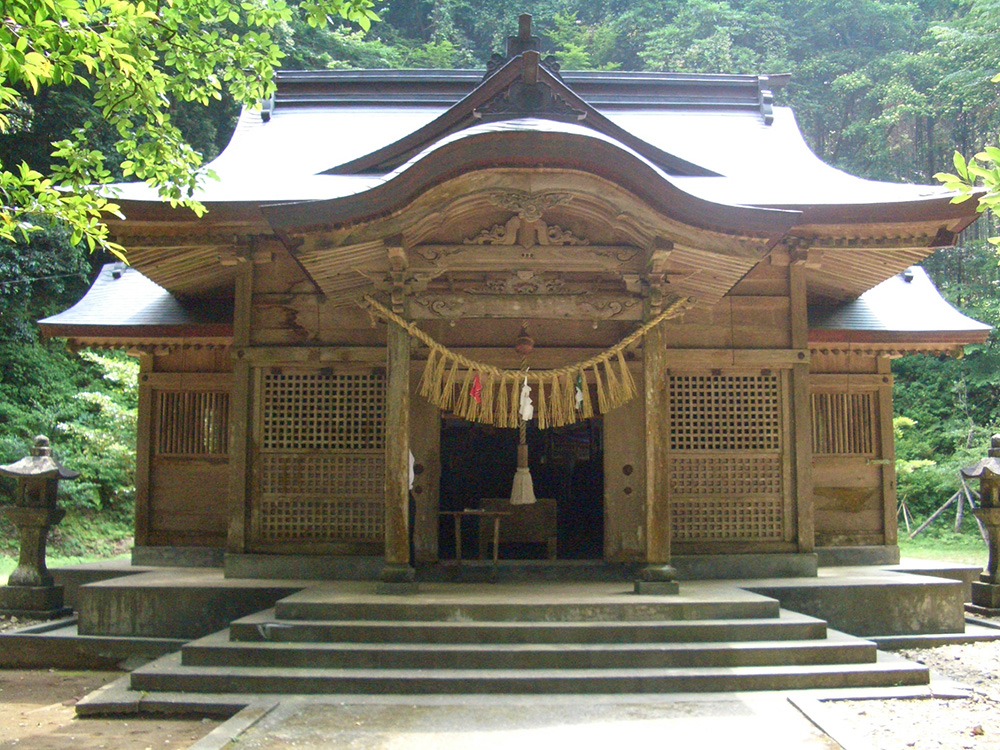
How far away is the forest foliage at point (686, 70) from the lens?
705 inches

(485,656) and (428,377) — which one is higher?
(428,377)

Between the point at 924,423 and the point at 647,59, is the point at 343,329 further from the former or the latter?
the point at 647,59

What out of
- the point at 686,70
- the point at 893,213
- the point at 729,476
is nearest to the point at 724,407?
the point at 729,476

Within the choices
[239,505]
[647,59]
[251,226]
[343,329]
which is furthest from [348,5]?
[647,59]

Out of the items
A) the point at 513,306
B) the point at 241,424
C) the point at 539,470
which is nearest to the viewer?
the point at 513,306

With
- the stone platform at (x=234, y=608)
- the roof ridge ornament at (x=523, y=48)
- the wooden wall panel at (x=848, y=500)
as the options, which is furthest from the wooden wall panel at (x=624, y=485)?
the roof ridge ornament at (x=523, y=48)

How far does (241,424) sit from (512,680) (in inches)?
167

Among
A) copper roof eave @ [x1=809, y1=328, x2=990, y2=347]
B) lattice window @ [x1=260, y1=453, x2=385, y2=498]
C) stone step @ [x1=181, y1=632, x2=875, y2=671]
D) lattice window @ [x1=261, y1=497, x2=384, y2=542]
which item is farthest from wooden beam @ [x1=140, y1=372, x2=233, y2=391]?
copper roof eave @ [x1=809, y1=328, x2=990, y2=347]

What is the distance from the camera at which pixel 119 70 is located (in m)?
5.51

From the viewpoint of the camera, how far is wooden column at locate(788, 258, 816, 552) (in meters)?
8.74

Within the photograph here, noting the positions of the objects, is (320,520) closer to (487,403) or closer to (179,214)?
(487,403)

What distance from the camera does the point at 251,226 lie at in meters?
8.46

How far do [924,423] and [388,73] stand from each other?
16.5 m

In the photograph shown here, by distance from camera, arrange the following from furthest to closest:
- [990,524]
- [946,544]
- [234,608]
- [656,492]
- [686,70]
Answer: [686,70] < [946,544] < [990,524] < [234,608] < [656,492]
